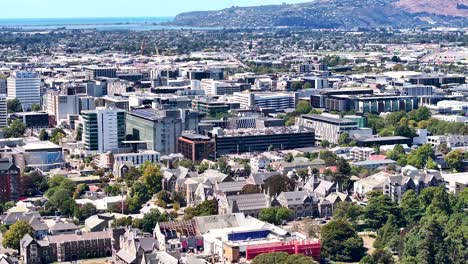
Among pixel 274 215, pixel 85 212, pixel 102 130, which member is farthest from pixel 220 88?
pixel 274 215

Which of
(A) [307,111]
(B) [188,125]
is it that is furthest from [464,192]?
(A) [307,111]

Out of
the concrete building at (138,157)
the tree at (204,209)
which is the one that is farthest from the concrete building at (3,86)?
the tree at (204,209)

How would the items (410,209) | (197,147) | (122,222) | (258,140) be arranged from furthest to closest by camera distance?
(258,140) < (197,147) < (410,209) < (122,222)

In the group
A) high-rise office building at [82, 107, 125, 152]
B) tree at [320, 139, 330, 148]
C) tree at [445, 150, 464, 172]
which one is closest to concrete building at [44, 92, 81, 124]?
high-rise office building at [82, 107, 125, 152]

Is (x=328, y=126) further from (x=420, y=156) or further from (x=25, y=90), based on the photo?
(x=25, y=90)

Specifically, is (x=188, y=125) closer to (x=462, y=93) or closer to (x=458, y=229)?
(x=458, y=229)
